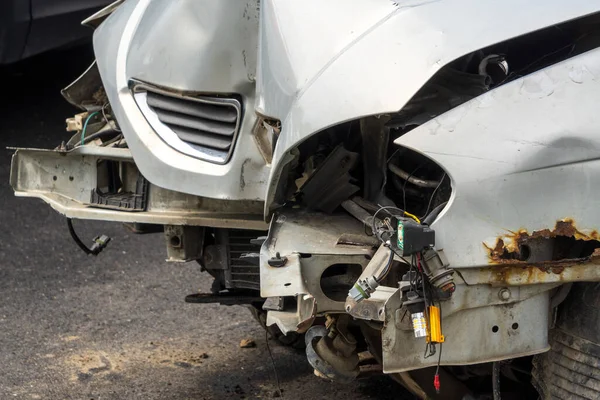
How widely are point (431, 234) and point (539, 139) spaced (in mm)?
419

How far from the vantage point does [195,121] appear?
12.7ft

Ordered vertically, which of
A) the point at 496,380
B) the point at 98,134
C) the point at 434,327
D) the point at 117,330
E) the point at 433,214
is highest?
the point at 433,214

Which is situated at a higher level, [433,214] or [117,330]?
[433,214]

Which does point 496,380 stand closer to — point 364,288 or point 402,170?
point 364,288

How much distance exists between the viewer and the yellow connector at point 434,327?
9.33ft

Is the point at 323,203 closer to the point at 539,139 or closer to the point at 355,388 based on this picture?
the point at 539,139

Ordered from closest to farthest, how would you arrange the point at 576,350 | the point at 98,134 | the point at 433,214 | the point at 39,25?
the point at 433,214
the point at 576,350
the point at 98,134
the point at 39,25

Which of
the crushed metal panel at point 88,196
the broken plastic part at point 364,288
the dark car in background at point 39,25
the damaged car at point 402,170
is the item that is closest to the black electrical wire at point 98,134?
the crushed metal panel at point 88,196

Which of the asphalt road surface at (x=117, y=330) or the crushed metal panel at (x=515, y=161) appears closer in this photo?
the crushed metal panel at (x=515, y=161)

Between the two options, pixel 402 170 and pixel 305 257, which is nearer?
pixel 305 257

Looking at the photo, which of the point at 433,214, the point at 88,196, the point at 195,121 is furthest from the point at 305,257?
the point at 88,196

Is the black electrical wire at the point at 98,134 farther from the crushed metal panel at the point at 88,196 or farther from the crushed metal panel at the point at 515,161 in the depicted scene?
the crushed metal panel at the point at 515,161

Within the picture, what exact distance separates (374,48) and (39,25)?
483 centimetres

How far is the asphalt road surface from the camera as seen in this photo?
4484mm
